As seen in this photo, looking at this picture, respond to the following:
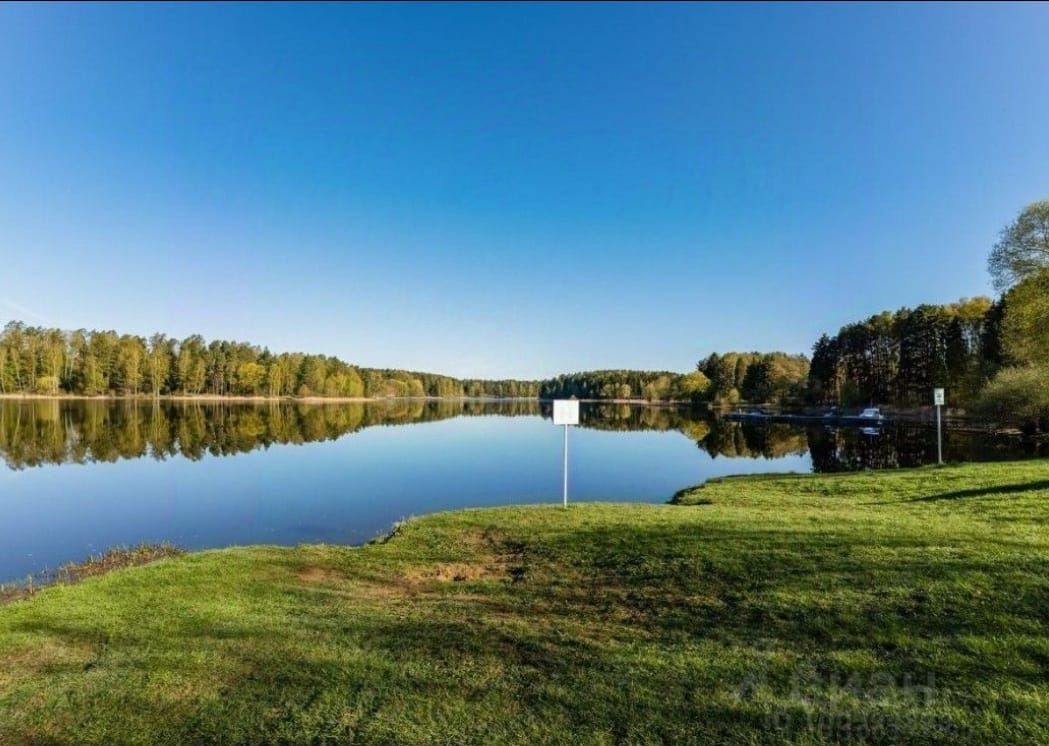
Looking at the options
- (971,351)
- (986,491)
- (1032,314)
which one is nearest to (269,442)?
(986,491)

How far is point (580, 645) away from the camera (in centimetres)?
568

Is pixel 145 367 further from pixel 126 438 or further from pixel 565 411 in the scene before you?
pixel 565 411

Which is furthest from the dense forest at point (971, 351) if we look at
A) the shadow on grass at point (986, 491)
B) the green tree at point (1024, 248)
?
the shadow on grass at point (986, 491)

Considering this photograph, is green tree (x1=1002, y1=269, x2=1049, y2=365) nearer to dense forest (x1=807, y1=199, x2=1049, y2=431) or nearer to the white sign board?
dense forest (x1=807, y1=199, x2=1049, y2=431)

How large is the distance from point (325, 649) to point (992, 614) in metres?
6.85

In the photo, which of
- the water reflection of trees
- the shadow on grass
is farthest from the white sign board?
the water reflection of trees

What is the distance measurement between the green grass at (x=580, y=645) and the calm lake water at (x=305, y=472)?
8055mm

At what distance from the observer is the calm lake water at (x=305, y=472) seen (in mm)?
17234

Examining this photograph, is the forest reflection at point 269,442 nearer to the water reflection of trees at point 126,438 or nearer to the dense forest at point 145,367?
the water reflection of trees at point 126,438

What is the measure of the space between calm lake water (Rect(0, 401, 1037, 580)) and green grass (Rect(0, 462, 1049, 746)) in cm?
806

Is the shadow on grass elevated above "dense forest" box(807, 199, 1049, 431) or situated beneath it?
situated beneath

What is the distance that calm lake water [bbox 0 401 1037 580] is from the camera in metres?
17.2

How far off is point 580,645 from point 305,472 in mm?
26411

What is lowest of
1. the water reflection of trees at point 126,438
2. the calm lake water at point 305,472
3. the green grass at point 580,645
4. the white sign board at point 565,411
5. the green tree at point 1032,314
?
the calm lake water at point 305,472
